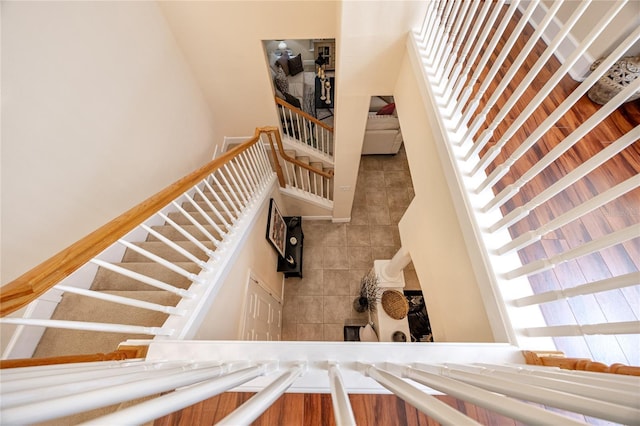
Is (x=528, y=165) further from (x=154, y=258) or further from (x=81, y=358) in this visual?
(x=81, y=358)

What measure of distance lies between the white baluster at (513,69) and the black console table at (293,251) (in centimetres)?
290

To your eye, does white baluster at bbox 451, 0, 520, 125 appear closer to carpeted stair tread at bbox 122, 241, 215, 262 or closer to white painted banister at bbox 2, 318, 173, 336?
white painted banister at bbox 2, 318, 173, 336

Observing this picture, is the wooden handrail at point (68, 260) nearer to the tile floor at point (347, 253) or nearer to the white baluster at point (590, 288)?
the white baluster at point (590, 288)

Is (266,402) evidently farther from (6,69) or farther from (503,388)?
(6,69)

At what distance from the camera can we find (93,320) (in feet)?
5.41

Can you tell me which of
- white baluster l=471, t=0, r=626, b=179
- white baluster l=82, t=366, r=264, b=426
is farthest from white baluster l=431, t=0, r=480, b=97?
white baluster l=82, t=366, r=264, b=426

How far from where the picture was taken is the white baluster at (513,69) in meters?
0.78

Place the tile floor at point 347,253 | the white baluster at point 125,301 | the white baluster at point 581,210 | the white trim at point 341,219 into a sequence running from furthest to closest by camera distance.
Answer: the white trim at point 341,219, the tile floor at point 347,253, the white baluster at point 125,301, the white baluster at point 581,210

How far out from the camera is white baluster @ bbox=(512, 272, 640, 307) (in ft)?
1.86

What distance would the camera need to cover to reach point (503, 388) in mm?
528

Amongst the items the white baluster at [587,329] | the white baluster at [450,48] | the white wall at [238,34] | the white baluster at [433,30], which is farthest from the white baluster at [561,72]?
the white wall at [238,34]

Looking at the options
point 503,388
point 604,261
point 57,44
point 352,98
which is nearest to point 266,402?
point 503,388

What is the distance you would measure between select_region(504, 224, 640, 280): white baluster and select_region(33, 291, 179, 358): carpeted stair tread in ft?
6.31

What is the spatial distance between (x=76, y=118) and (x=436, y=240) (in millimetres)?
2709
